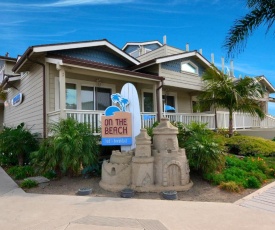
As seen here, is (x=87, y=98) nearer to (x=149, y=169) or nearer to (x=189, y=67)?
(x=149, y=169)

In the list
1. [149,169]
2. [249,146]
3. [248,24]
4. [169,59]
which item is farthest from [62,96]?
[249,146]

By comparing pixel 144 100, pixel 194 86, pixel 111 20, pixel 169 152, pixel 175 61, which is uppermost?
pixel 111 20

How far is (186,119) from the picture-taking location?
43.1 ft

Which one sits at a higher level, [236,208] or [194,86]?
[194,86]

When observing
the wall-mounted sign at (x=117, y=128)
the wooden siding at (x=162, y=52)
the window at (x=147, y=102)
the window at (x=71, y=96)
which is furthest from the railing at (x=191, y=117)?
the wall-mounted sign at (x=117, y=128)

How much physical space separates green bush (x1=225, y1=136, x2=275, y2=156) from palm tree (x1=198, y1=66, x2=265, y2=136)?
4.55 ft

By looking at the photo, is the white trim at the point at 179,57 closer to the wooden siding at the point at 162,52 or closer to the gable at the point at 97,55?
the wooden siding at the point at 162,52

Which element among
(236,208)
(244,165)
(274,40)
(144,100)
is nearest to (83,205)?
(236,208)

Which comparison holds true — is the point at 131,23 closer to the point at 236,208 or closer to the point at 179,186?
the point at 179,186

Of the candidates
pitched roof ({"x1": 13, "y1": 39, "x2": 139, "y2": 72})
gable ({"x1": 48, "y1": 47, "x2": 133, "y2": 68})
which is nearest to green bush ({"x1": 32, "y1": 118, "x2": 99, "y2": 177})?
pitched roof ({"x1": 13, "y1": 39, "x2": 139, "y2": 72})

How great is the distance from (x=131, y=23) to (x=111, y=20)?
1150 mm

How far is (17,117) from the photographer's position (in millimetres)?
13688

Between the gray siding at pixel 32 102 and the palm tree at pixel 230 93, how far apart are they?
855cm

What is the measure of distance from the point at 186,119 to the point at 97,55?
597 centimetres
